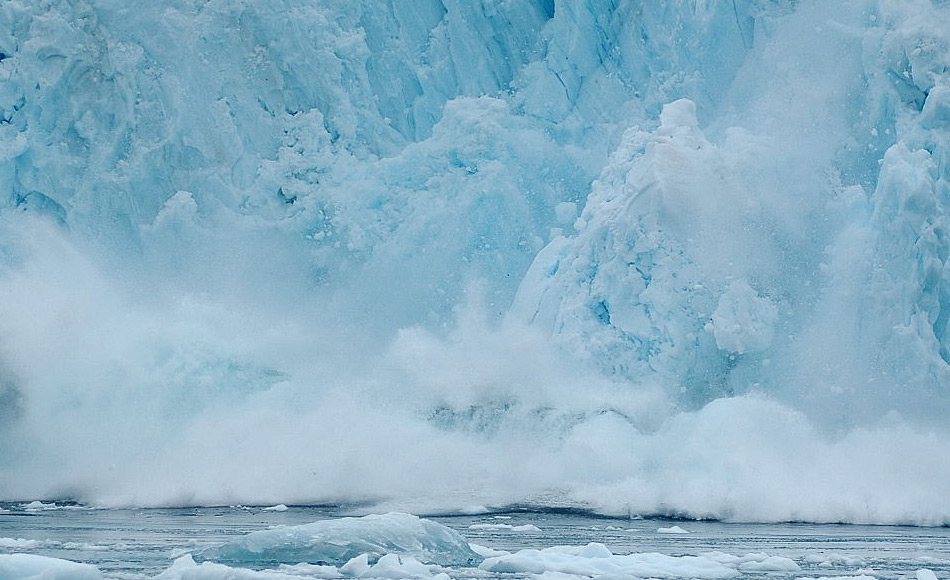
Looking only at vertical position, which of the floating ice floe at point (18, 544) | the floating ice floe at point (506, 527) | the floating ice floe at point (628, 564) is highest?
the floating ice floe at point (506, 527)

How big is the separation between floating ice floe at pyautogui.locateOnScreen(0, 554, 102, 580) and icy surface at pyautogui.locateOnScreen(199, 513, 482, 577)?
188 cm

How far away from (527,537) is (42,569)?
727 cm

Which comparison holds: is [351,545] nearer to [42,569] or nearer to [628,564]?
[628,564]

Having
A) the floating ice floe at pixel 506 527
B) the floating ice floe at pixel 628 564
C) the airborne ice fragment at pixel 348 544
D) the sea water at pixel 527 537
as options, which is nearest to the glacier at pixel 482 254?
the sea water at pixel 527 537

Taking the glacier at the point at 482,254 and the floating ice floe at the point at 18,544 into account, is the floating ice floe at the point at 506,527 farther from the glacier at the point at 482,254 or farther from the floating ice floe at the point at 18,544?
the floating ice floe at the point at 18,544

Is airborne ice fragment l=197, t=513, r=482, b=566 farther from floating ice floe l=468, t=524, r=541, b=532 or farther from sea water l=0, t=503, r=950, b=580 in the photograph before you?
floating ice floe l=468, t=524, r=541, b=532

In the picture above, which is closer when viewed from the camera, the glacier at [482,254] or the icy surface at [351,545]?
the icy surface at [351,545]

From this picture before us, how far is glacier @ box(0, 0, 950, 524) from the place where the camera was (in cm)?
2228

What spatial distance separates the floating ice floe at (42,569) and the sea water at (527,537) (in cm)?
56

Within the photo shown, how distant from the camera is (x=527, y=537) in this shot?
1805 cm

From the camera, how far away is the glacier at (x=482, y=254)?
22281 mm

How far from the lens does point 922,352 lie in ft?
72.0


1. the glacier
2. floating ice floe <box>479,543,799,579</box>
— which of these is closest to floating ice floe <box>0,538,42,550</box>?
floating ice floe <box>479,543,799,579</box>

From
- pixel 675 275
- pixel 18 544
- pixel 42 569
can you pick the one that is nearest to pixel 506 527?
pixel 675 275
